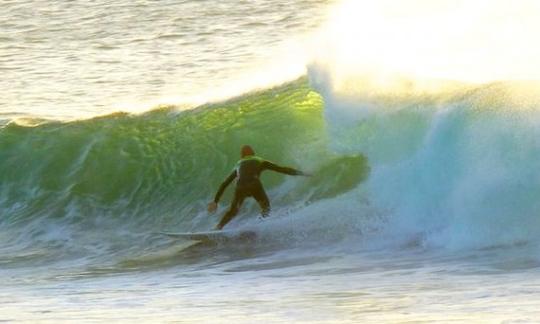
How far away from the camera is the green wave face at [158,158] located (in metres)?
22.1

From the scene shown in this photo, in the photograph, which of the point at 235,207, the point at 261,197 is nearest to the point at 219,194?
the point at 235,207

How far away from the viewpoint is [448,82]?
21109mm

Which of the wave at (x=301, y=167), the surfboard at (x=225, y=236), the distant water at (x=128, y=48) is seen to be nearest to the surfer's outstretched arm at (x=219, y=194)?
the surfboard at (x=225, y=236)

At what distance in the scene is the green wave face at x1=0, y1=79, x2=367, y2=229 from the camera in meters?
22.1

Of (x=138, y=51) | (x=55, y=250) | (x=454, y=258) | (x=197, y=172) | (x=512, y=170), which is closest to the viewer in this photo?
(x=454, y=258)

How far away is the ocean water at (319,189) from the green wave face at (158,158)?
4 cm

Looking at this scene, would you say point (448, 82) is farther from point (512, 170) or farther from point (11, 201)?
point (11, 201)

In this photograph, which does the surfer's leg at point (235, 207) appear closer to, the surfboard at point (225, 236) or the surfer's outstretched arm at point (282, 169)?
the surfboard at point (225, 236)

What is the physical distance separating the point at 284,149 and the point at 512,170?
471cm

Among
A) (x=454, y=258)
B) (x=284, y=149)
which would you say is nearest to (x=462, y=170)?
(x=454, y=258)

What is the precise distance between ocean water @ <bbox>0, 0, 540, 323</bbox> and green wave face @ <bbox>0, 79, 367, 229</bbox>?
0.12ft

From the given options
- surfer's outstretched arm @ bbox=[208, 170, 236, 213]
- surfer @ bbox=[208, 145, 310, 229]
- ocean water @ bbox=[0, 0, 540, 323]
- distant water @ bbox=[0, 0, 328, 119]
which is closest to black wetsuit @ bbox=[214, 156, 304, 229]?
surfer @ bbox=[208, 145, 310, 229]

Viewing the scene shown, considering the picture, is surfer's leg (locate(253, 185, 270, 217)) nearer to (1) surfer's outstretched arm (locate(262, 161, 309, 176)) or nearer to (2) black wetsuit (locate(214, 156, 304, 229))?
(2) black wetsuit (locate(214, 156, 304, 229))

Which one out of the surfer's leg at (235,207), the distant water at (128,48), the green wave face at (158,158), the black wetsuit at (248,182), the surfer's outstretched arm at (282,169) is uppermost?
the surfer's outstretched arm at (282,169)
